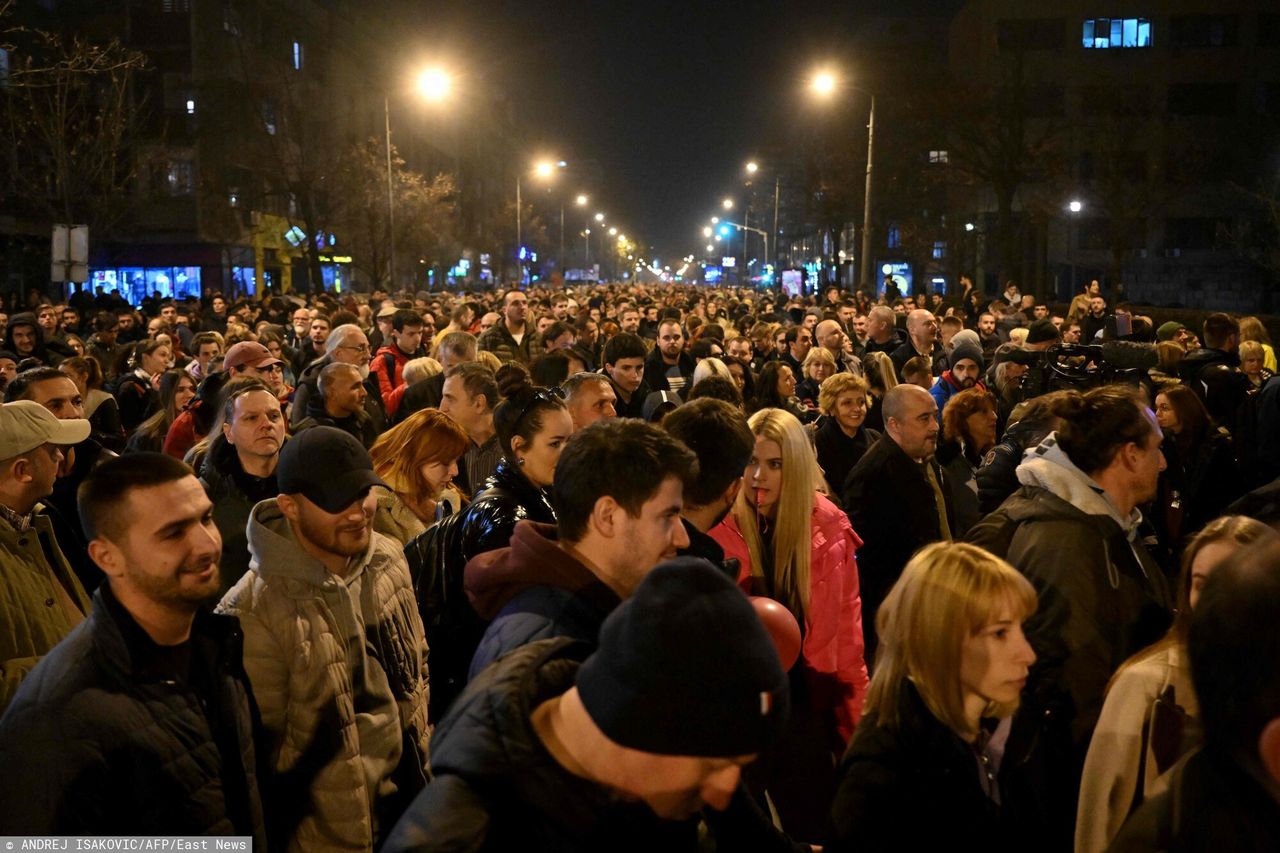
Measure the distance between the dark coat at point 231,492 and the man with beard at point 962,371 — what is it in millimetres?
6286

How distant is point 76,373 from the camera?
9852mm

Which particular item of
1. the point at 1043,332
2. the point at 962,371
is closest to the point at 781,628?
the point at 962,371

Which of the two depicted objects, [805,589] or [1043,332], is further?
[1043,332]

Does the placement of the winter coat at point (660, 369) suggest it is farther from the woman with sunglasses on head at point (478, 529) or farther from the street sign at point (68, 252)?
the street sign at point (68, 252)

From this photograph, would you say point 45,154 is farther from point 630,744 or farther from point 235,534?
point 630,744

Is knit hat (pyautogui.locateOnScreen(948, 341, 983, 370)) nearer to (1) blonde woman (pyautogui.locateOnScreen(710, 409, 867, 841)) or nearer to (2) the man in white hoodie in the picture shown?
(1) blonde woman (pyautogui.locateOnScreen(710, 409, 867, 841))

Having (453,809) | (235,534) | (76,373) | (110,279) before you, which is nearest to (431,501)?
(235,534)

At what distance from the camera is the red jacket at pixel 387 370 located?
39.7ft

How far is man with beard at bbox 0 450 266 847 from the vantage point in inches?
122

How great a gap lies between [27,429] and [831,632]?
3347mm

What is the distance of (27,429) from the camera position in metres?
5.12

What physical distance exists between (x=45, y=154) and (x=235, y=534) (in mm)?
38896

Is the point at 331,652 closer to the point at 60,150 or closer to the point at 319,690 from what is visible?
the point at 319,690

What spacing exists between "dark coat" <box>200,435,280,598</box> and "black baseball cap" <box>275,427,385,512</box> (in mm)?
1338
